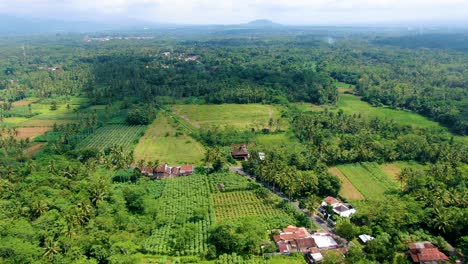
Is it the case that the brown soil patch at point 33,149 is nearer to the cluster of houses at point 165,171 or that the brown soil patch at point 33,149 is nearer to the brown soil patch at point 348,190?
the cluster of houses at point 165,171

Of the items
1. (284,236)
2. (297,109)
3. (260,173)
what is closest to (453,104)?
(297,109)

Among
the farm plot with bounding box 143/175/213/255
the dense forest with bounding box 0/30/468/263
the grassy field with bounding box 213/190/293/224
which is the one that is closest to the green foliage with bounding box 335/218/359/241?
the dense forest with bounding box 0/30/468/263

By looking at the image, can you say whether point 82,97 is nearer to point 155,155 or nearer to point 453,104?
point 155,155

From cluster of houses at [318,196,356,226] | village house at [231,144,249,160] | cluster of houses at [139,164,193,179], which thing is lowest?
cluster of houses at [318,196,356,226]

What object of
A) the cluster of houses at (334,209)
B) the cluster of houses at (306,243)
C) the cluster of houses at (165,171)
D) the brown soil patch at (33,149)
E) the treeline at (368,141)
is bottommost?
the cluster of houses at (306,243)

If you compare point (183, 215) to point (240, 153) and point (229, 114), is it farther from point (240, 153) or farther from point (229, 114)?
point (229, 114)

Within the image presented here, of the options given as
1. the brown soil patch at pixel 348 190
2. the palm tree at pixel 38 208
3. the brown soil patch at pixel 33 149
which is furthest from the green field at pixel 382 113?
the palm tree at pixel 38 208

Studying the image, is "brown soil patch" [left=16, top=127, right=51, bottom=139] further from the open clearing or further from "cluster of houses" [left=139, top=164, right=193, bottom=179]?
"cluster of houses" [left=139, top=164, right=193, bottom=179]

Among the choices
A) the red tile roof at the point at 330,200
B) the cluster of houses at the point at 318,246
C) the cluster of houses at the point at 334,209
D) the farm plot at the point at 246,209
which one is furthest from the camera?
the red tile roof at the point at 330,200
